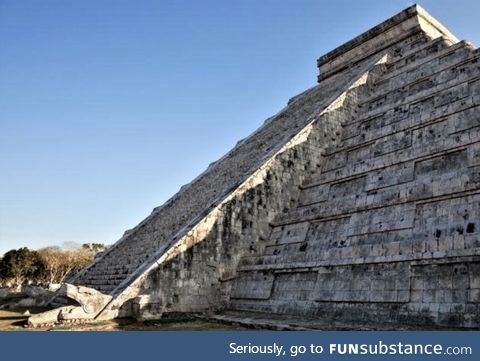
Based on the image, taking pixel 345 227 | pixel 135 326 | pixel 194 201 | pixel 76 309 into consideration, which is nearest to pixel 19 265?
pixel 194 201

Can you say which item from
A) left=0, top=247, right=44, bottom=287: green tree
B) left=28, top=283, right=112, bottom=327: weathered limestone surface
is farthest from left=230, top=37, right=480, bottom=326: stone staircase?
left=0, top=247, right=44, bottom=287: green tree

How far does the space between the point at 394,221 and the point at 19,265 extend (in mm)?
44653

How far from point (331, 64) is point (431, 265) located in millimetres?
16532

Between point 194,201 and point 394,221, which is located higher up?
point 194,201

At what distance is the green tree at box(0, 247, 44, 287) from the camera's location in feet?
145

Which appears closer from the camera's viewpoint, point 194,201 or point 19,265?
point 194,201

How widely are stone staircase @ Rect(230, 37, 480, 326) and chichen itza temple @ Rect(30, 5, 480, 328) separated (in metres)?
0.03

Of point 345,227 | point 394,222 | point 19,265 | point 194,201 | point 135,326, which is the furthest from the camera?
point 19,265

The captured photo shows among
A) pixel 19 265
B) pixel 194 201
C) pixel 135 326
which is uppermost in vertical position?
pixel 194 201

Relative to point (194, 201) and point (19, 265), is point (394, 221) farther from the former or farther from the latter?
point (19, 265)

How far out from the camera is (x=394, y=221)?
9.07 metres

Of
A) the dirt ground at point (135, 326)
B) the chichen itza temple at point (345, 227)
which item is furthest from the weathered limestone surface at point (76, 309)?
the dirt ground at point (135, 326)

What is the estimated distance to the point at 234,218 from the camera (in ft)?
39.2

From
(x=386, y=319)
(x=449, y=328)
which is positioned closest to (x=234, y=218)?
(x=386, y=319)
